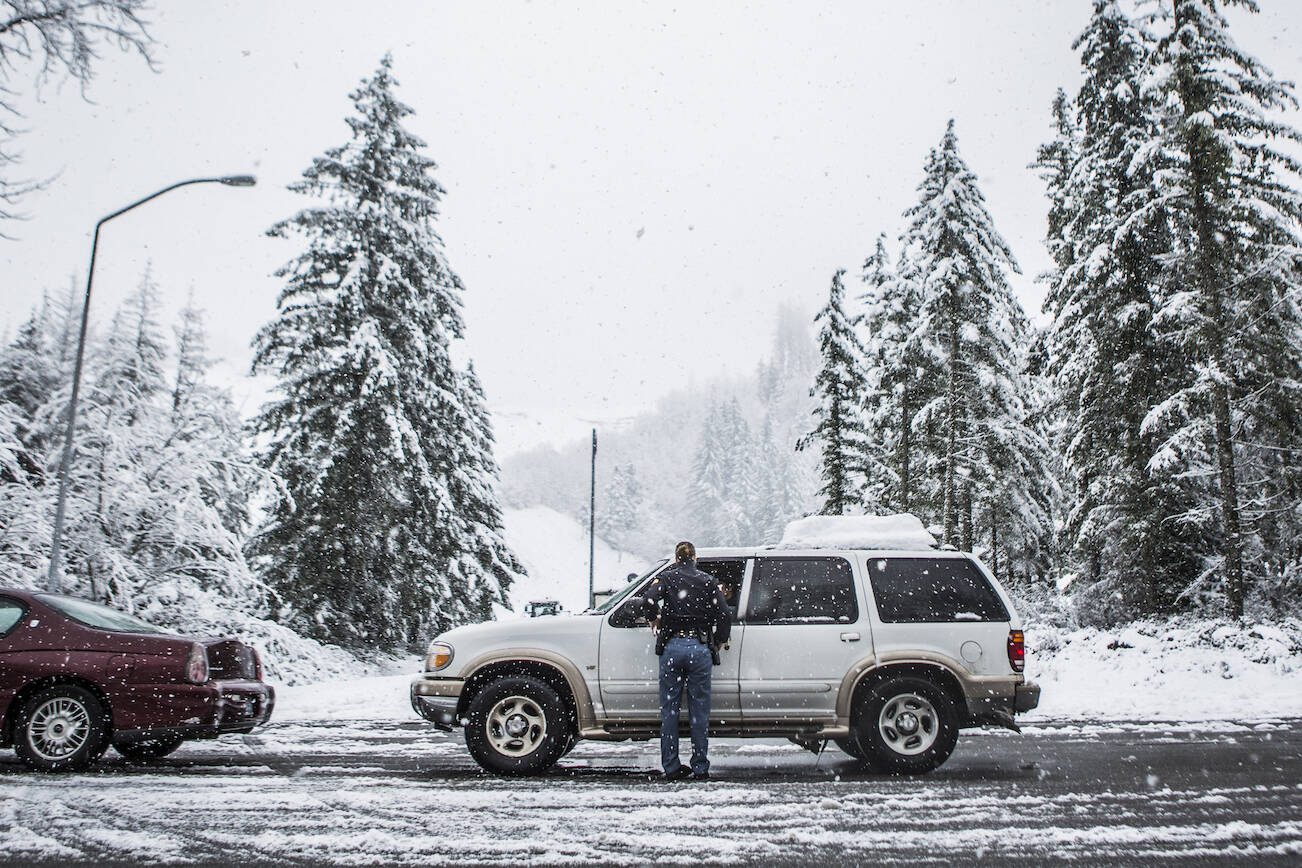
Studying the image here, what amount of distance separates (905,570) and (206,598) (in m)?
14.2

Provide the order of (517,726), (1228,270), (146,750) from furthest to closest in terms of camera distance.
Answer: (1228,270) < (146,750) < (517,726)

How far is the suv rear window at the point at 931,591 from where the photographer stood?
8.05m

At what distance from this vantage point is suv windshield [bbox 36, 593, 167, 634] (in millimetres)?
8367

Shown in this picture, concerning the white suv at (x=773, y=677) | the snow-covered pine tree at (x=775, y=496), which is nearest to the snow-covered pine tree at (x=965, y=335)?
the white suv at (x=773, y=677)

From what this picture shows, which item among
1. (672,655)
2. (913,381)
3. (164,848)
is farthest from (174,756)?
(913,381)

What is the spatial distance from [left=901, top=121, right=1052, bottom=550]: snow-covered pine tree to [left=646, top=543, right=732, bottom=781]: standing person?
20438mm

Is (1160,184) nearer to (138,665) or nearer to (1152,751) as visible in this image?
(1152,751)

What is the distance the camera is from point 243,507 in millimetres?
24891

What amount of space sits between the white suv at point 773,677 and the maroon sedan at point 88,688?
2010 millimetres

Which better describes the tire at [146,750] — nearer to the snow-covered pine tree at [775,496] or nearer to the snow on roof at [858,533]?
the snow on roof at [858,533]

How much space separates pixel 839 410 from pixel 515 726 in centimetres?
2785

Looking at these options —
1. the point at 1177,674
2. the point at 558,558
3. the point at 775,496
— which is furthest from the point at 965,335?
the point at 558,558

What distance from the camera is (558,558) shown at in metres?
109

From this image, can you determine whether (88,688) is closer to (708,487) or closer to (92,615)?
(92,615)
